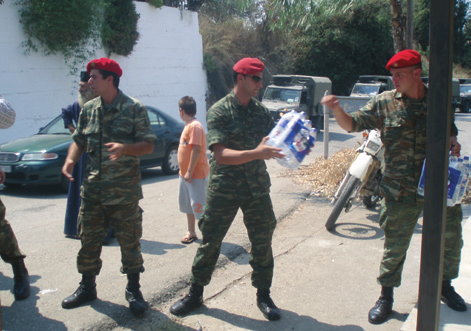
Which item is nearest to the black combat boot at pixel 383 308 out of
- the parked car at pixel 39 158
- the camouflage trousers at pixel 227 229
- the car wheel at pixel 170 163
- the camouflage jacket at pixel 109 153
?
the camouflage trousers at pixel 227 229

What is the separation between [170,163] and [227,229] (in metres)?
6.52

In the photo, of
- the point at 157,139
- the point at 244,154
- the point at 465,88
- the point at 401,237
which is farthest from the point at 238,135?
the point at 465,88

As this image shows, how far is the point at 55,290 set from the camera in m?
3.93

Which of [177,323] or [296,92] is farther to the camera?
[296,92]

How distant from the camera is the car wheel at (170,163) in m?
9.77

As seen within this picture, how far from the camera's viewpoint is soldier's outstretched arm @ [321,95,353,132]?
319 centimetres

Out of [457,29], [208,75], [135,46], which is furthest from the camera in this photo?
[457,29]

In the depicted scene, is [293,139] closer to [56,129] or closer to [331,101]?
[331,101]

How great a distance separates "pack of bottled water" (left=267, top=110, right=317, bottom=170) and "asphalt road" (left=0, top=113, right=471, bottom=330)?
1593mm

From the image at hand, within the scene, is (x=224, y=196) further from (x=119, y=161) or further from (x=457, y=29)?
(x=457, y=29)

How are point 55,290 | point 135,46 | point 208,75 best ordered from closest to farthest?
point 55,290 → point 135,46 → point 208,75

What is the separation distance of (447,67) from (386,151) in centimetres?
144

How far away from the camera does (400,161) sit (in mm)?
3348

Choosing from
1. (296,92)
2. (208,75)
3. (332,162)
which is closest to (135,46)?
(208,75)
